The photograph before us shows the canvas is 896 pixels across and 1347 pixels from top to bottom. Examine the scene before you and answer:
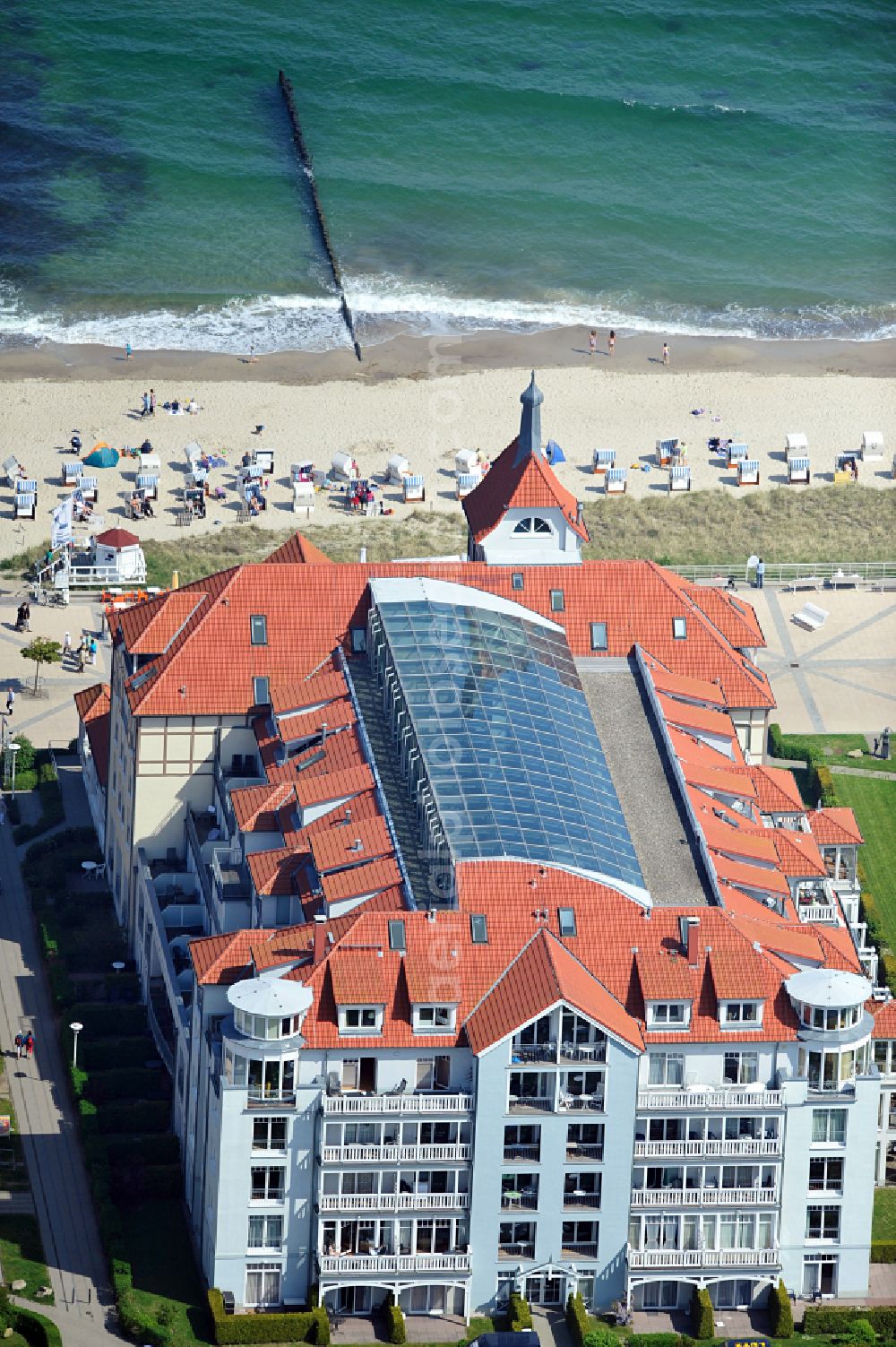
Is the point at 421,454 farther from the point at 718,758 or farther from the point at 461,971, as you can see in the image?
the point at 461,971

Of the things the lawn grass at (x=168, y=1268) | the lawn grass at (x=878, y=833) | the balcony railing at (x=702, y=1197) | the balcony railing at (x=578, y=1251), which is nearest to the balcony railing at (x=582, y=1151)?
the balcony railing at (x=702, y=1197)

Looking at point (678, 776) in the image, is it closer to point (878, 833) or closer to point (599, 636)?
point (599, 636)

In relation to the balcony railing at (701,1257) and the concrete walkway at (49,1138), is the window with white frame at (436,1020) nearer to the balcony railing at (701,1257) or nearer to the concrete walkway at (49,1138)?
the balcony railing at (701,1257)

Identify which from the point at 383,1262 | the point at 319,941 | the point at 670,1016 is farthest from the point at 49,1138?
the point at 670,1016

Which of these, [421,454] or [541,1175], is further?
[421,454]

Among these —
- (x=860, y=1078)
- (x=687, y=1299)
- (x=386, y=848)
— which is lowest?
(x=687, y=1299)

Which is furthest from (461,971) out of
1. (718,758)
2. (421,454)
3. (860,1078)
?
(421,454)

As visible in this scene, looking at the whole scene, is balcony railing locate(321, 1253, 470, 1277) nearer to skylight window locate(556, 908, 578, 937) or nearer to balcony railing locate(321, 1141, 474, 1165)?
balcony railing locate(321, 1141, 474, 1165)


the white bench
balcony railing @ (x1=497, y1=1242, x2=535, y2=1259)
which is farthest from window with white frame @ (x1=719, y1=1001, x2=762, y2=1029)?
the white bench
